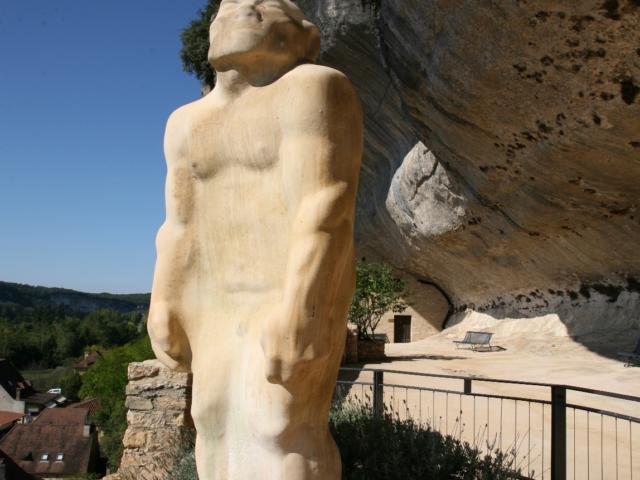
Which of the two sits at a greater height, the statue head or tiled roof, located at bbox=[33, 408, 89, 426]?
the statue head

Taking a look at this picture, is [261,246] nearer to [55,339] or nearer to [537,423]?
[537,423]

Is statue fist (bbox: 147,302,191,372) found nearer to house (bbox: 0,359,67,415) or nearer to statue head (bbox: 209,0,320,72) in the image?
statue head (bbox: 209,0,320,72)

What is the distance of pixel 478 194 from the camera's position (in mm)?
12930

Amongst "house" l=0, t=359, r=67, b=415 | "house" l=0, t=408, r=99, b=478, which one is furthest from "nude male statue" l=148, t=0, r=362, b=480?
"house" l=0, t=359, r=67, b=415

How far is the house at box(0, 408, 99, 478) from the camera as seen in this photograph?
88.9 ft

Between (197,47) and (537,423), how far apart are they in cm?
1416

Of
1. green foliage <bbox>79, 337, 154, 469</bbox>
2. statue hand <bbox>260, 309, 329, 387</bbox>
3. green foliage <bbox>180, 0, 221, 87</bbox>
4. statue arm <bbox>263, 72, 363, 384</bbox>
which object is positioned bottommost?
green foliage <bbox>79, 337, 154, 469</bbox>

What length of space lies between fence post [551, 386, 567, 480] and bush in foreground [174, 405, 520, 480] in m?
0.31

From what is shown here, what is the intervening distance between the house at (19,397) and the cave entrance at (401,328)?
32110mm

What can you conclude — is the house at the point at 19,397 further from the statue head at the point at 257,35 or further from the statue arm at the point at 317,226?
the statue arm at the point at 317,226

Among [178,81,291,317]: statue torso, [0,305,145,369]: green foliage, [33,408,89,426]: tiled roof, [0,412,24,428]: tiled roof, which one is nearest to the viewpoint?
[178,81,291,317]: statue torso

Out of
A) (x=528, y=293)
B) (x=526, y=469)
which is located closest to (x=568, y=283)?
(x=528, y=293)

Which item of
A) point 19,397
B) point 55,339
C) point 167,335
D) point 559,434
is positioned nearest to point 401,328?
point 559,434

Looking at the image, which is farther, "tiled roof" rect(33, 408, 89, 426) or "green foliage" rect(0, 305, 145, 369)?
"green foliage" rect(0, 305, 145, 369)
